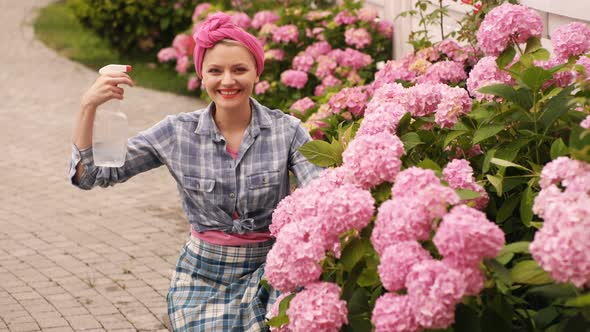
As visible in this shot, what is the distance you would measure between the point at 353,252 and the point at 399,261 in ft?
1.10

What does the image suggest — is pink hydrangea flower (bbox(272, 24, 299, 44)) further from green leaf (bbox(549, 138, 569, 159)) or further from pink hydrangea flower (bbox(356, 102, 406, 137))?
green leaf (bbox(549, 138, 569, 159))

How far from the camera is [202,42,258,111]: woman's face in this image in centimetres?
368

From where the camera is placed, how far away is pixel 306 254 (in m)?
2.54

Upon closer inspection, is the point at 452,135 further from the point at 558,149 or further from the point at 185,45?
the point at 185,45

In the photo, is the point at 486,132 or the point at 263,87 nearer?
the point at 486,132

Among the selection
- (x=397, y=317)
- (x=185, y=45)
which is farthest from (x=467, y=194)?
(x=185, y=45)

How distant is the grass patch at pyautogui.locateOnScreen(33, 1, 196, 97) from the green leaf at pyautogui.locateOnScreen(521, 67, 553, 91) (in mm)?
8696

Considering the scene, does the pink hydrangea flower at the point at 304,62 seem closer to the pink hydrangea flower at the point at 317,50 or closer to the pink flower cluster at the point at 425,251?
the pink hydrangea flower at the point at 317,50

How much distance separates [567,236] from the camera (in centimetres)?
203

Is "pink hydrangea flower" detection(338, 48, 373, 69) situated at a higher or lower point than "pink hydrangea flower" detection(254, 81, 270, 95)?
higher

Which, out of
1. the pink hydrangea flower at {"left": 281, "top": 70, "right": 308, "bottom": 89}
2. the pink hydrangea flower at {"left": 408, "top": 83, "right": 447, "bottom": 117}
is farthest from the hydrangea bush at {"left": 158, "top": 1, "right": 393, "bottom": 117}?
the pink hydrangea flower at {"left": 408, "top": 83, "right": 447, "bottom": 117}

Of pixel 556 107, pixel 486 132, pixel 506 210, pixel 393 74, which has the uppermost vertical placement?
pixel 556 107

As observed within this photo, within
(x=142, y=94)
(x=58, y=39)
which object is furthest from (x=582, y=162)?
(x=58, y=39)

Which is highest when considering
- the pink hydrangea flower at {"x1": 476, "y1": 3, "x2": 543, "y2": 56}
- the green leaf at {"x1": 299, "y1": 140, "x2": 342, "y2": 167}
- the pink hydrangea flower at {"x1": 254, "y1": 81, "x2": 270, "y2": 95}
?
the pink hydrangea flower at {"x1": 476, "y1": 3, "x2": 543, "y2": 56}
